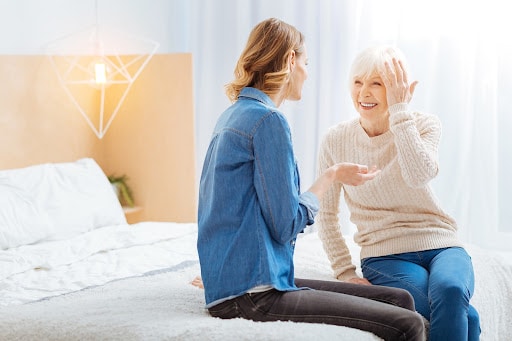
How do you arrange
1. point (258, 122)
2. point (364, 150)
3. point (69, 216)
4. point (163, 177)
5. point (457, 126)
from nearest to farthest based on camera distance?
point (258, 122)
point (364, 150)
point (69, 216)
point (457, 126)
point (163, 177)

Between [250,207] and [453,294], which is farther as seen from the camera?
[453,294]

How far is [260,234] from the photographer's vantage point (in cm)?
156

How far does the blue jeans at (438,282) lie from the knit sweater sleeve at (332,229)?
0.06m

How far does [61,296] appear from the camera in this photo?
215 cm

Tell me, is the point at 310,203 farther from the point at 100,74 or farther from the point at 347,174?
the point at 100,74

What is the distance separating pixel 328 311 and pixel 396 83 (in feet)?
2.56

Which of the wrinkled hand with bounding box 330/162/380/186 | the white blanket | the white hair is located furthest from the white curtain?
the wrinkled hand with bounding box 330/162/380/186

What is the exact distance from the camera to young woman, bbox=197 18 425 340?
1.56 m

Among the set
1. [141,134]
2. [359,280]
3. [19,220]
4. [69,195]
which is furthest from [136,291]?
[141,134]

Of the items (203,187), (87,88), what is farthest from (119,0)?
(203,187)

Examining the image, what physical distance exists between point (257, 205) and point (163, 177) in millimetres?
2138

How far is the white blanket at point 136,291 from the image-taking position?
1.53 m

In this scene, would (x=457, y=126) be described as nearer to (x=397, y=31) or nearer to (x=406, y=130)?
(x=397, y=31)

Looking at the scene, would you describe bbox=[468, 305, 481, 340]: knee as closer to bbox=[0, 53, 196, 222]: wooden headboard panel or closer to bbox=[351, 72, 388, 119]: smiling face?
bbox=[351, 72, 388, 119]: smiling face
